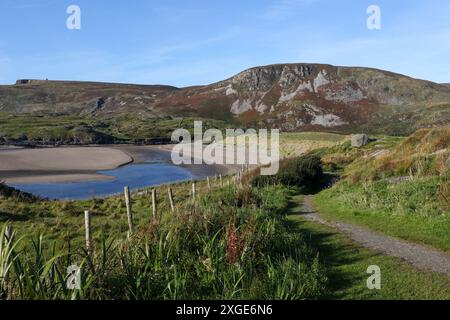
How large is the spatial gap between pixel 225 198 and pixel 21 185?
3077 centimetres

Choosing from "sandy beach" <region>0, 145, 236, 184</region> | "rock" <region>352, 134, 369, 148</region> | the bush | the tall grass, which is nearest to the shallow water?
"sandy beach" <region>0, 145, 236, 184</region>

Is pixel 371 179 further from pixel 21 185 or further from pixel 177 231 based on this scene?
pixel 21 185

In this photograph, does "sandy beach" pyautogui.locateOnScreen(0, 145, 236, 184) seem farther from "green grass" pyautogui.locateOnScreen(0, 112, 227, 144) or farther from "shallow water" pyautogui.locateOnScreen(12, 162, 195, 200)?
"green grass" pyautogui.locateOnScreen(0, 112, 227, 144)

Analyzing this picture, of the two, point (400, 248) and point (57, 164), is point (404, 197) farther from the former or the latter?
point (57, 164)

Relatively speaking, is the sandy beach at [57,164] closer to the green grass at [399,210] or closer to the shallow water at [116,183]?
the shallow water at [116,183]

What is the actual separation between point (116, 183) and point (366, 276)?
3658cm

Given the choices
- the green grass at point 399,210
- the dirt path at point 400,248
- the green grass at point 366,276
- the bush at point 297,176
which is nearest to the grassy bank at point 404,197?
the green grass at point 399,210

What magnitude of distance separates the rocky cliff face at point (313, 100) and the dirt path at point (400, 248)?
81.6 m

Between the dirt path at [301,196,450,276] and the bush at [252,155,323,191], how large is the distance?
10406 mm

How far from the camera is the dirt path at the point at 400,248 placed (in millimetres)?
9391

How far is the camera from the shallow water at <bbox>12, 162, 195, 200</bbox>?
120ft

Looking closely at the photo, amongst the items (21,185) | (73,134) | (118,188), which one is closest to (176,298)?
(118,188)

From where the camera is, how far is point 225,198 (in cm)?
1777

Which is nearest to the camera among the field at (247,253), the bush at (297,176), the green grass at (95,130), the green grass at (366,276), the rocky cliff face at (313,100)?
the field at (247,253)
